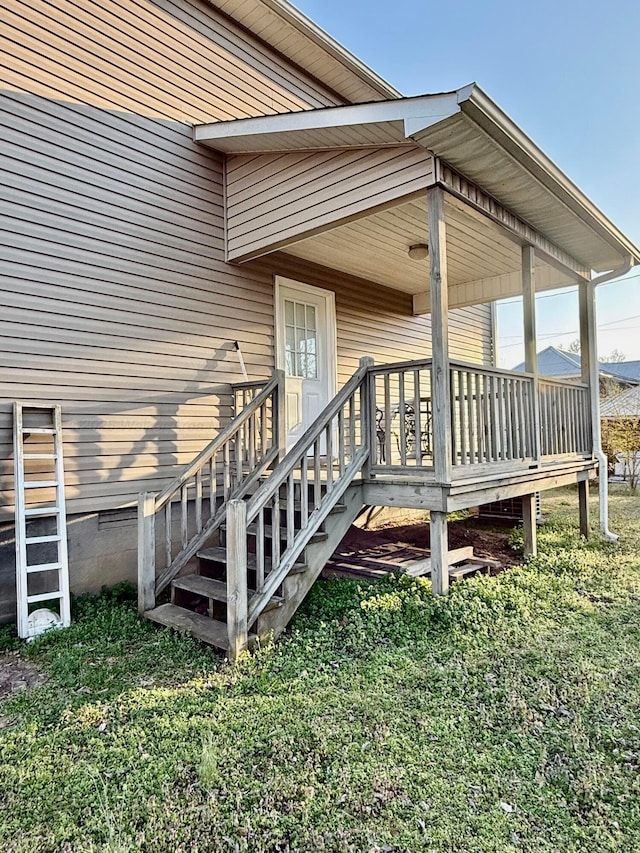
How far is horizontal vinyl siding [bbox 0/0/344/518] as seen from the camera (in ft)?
13.9

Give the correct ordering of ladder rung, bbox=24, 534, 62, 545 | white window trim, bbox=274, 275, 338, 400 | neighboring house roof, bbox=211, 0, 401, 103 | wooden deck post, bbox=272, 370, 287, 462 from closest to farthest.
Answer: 1. ladder rung, bbox=24, 534, 62, 545
2. wooden deck post, bbox=272, 370, 287, 462
3. neighboring house roof, bbox=211, 0, 401, 103
4. white window trim, bbox=274, 275, 338, 400

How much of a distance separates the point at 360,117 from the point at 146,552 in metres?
3.61

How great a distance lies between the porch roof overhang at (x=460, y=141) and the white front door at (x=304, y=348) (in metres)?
1.70

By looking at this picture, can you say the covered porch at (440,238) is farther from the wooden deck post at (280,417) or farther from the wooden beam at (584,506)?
the wooden deck post at (280,417)

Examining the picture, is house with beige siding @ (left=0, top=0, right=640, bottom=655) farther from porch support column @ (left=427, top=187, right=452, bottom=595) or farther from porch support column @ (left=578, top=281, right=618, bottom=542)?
porch support column @ (left=578, top=281, right=618, bottom=542)

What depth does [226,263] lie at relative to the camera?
557 cm

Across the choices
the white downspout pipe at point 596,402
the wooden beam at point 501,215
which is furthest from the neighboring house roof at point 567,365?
the wooden beam at point 501,215

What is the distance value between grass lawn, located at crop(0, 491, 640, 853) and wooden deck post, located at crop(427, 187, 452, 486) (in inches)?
44.2

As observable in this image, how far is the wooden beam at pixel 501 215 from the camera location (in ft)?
13.5

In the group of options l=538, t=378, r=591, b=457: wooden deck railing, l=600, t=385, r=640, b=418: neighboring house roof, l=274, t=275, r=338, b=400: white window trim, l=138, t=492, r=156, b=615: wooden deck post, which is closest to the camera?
l=138, t=492, r=156, b=615: wooden deck post

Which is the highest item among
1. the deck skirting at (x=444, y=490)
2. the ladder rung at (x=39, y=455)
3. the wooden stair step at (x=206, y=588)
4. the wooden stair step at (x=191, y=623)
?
the ladder rung at (x=39, y=455)

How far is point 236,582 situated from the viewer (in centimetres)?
329

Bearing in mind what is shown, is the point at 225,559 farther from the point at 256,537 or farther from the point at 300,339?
the point at 300,339

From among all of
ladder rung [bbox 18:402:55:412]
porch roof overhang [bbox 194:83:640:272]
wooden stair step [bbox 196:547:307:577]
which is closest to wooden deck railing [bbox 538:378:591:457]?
porch roof overhang [bbox 194:83:640:272]
